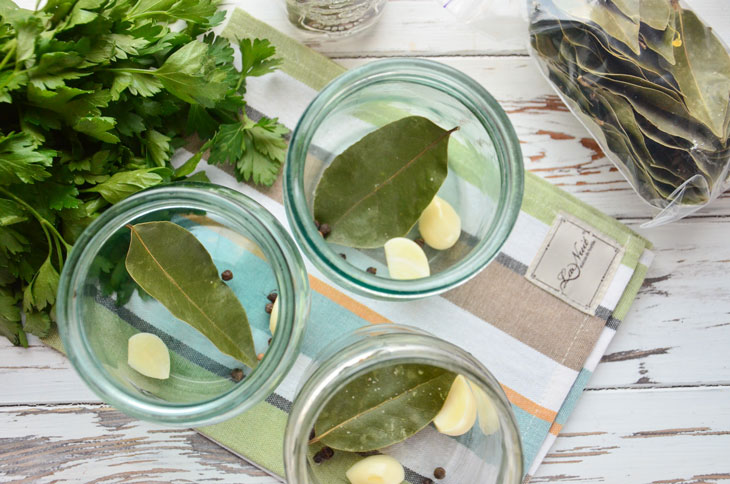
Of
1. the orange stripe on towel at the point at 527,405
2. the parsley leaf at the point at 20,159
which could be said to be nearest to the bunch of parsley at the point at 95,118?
the parsley leaf at the point at 20,159

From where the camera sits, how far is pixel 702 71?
663mm

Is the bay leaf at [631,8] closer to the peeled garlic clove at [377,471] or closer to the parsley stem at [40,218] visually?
the peeled garlic clove at [377,471]

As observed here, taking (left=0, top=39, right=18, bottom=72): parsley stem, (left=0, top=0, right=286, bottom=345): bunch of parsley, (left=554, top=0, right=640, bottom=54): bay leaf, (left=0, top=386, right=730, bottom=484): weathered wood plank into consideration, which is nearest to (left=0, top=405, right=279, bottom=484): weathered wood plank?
(left=0, top=386, right=730, bottom=484): weathered wood plank

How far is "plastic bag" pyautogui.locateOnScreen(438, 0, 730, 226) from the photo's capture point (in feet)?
2.14

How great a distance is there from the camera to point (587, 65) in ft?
2.22

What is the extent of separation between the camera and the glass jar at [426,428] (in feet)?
1.66

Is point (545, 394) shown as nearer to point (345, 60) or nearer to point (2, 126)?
point (345, 60)

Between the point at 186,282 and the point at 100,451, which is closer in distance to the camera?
the point at 186,282

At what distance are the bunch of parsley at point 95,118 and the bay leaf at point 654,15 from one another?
1.40ft

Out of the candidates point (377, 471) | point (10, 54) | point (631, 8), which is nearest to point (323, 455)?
point (377, 471)

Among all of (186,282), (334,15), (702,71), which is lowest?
(186,282)

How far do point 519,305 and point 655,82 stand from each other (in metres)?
0.30

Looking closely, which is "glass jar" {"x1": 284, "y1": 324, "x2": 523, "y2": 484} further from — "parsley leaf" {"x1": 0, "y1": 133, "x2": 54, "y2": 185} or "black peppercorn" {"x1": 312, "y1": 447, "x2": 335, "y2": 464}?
"parsley leaf" {"x1": 0, "y1": 133, "x2": 54, "y2": 185}

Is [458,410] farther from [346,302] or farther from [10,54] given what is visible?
[10,54]
